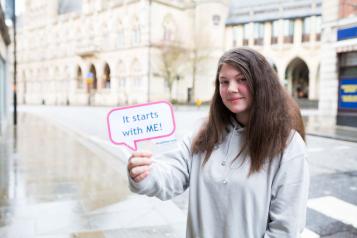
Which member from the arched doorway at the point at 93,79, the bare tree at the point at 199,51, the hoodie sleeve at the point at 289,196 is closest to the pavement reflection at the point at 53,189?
the hoodie sleeve at the point at 289,196

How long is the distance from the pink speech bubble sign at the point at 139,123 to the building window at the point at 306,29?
4369 cm

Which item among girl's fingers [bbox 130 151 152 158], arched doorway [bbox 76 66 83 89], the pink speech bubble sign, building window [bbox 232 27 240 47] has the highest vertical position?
building window [bbox 232 27 240 47]

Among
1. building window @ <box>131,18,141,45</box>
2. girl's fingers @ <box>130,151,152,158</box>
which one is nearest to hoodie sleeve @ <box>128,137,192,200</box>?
girl's fingers @ <box>130,151,152,158</box>

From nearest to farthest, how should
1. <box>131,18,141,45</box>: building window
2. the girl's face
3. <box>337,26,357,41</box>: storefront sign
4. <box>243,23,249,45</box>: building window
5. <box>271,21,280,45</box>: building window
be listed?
the girl's face < <box>337,26,357,41</box>: storefront sign < <box>271,21,280,45</box>: building window < <box>131,18,141,45</box>: building window < <box>243,23,249,45</box>: building window

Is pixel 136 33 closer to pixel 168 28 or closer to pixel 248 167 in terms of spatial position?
pixel 168 28

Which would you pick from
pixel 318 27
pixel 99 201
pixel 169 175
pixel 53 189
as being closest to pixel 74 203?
pixel 99 201

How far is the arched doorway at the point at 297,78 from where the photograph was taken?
45.5 metres

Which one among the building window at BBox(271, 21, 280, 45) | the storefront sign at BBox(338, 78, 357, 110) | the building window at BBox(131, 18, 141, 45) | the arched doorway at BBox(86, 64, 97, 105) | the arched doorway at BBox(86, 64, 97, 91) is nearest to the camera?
the storefront sign at BBox(338, 78, 357, 110)

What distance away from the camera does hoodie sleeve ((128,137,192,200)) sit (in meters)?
1.83

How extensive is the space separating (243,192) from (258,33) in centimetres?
4596

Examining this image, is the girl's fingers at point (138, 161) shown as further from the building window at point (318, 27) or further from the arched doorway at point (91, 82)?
the arched doorway at point (91, 82)

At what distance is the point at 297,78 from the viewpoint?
4741 cm

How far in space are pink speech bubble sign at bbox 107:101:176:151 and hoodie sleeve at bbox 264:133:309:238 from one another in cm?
57

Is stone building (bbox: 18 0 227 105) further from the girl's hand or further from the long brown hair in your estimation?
the girl's hand
